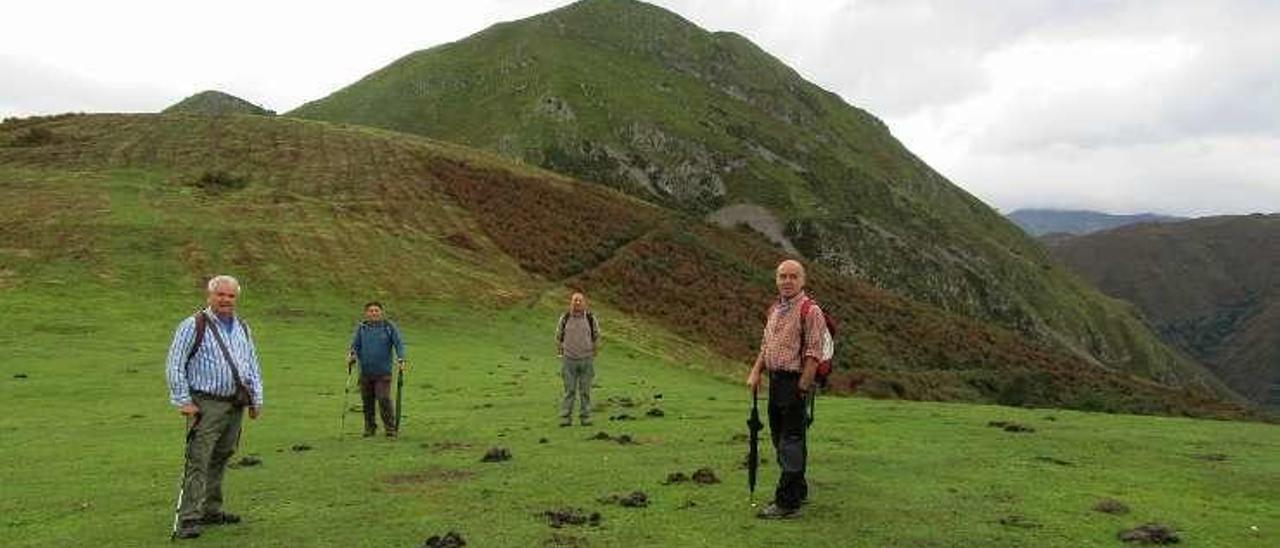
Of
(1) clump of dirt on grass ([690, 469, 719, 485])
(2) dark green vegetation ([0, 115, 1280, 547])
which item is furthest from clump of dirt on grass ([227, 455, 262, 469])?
(1) clump of dirt on grass ([690, 469, 719, 485])

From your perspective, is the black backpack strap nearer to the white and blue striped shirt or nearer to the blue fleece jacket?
the white and blue striped shirt

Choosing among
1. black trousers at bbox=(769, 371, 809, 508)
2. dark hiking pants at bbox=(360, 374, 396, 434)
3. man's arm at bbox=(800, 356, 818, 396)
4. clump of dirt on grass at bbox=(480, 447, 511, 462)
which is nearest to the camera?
man's arm at bbox=(800, 356, 818, 396)

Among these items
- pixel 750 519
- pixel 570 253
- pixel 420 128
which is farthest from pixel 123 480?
pixel 420 128

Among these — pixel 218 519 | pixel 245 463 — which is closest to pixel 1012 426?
pixel 245 463

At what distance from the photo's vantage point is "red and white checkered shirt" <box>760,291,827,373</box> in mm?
14094

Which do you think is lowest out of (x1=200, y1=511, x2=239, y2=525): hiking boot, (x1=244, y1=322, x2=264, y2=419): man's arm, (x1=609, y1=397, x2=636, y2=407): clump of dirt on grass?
(x1=200, y1=511, x2=239, y2=525): hiking boot

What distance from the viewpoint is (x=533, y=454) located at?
2045 cm

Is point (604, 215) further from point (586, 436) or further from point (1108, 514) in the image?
point (1108, 514)

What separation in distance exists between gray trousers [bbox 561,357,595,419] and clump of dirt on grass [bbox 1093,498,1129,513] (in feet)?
45.4

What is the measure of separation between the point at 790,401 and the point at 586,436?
984 cm

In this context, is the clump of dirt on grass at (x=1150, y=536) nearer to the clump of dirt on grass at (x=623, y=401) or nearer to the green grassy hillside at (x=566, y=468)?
the green grassy hillside at (x=566, y=468)

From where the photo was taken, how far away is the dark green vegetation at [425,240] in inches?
2295

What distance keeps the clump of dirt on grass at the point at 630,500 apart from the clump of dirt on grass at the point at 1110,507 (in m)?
6.58

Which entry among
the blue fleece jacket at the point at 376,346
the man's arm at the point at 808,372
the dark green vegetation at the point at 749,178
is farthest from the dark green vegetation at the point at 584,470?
the dark green vegetation at the point at 749,178
